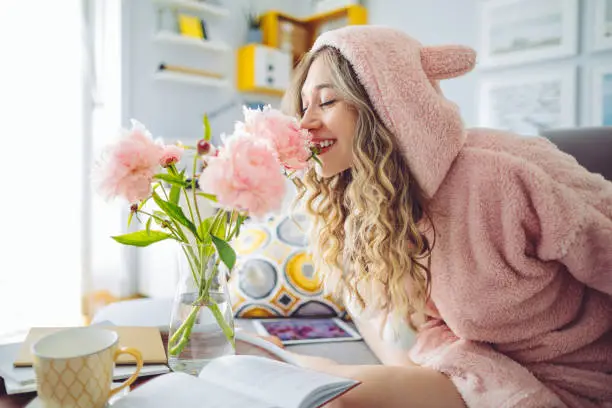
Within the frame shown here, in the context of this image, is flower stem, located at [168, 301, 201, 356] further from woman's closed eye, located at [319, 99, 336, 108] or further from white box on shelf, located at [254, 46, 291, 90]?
white box on shelf, located at [254, 46, 291, 90]

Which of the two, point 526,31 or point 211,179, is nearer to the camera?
point 211,179

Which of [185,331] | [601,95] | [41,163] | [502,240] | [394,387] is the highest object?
[601,95]

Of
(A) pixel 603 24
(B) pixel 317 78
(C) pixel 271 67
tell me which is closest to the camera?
(B) pixel 317 78

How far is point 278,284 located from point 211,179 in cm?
90

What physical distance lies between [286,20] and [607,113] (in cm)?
203

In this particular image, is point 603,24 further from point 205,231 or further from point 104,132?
point 104,132

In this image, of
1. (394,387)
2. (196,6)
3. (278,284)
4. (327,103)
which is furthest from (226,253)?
(196,6)

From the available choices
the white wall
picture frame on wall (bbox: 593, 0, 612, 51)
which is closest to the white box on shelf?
the white wall

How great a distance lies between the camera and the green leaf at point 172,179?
2.02 feet

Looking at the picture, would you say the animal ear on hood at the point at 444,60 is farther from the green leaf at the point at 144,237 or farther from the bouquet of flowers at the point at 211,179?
the green leaf at the point at 144,237

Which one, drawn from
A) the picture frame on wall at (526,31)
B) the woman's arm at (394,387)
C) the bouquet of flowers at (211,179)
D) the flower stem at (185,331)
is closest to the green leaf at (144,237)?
the bouquet of flowers at (211,179)

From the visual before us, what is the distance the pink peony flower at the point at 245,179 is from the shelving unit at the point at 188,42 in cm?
236

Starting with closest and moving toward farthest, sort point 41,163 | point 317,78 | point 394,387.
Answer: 1. point 394,387
2. point 317,78
3. point 41,163

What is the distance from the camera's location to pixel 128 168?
60cm
